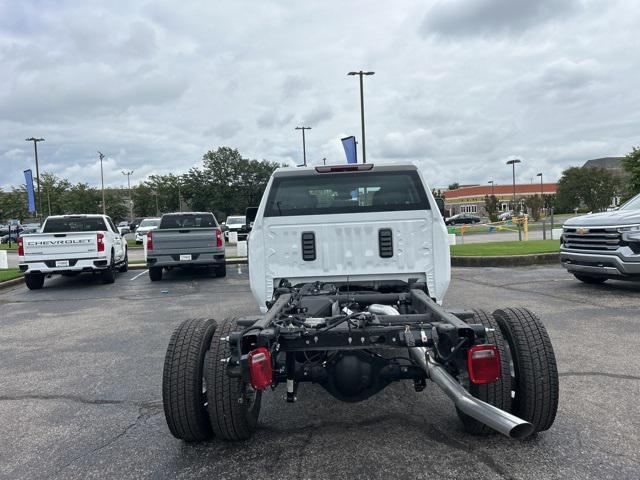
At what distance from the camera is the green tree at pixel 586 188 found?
68669 mm

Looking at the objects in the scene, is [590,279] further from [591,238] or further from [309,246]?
[309,246]

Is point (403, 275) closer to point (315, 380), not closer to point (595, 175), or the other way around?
point (315, 380)

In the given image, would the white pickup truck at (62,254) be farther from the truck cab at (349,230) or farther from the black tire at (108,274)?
the truck cab at (349,230)

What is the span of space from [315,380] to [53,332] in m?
5.72

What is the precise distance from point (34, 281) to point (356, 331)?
11543 mm

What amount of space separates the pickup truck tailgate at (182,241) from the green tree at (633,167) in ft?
108

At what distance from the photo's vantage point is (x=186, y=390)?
327 centimetres

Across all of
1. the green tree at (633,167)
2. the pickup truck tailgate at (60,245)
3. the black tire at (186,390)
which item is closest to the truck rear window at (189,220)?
the pickup truck tailgate at (60,245)

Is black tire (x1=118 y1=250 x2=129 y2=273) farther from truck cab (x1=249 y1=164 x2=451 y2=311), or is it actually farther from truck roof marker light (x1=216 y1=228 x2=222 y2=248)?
truck cab (x1=249 y1=164 x2=451 y2=311)

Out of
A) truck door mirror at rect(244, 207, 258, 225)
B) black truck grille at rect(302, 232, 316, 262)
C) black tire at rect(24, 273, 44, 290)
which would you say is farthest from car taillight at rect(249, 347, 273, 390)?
black tire at rect(24, 273, 44, 290)

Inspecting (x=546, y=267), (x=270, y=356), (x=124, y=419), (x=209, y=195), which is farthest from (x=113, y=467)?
(x=209, y=195)

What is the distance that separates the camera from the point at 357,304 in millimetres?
4188

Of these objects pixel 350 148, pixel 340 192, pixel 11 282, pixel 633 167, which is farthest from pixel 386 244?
pixel 633 167

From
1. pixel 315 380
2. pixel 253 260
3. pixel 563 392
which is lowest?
pixel 563 392
